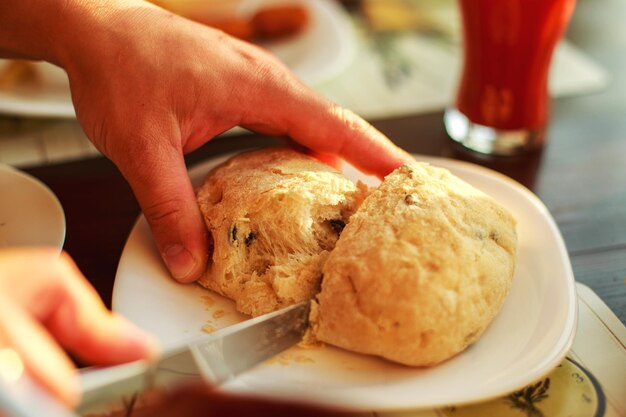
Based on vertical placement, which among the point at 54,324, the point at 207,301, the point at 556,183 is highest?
the point at 54,324

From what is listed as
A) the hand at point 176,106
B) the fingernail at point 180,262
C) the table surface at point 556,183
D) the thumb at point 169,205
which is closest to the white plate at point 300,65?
the table surface at point 556,183

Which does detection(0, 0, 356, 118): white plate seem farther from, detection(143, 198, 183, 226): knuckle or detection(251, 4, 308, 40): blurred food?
detection(143, 198, 183, 226): knuckle

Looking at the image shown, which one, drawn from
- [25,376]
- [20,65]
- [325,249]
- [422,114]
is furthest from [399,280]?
[20,65]

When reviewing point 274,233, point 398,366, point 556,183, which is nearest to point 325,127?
point 274,233

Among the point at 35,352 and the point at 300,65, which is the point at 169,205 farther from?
the point at 300,65

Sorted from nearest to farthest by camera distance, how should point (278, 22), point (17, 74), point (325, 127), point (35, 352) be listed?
point (35, 352)
point (325, 127)
point (17, 74)
point (278, 22)

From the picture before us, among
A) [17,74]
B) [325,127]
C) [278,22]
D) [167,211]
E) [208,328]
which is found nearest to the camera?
[208,328]

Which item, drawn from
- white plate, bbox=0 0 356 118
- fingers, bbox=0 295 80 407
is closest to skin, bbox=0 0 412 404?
white plate, bbox=0 0 356 118
